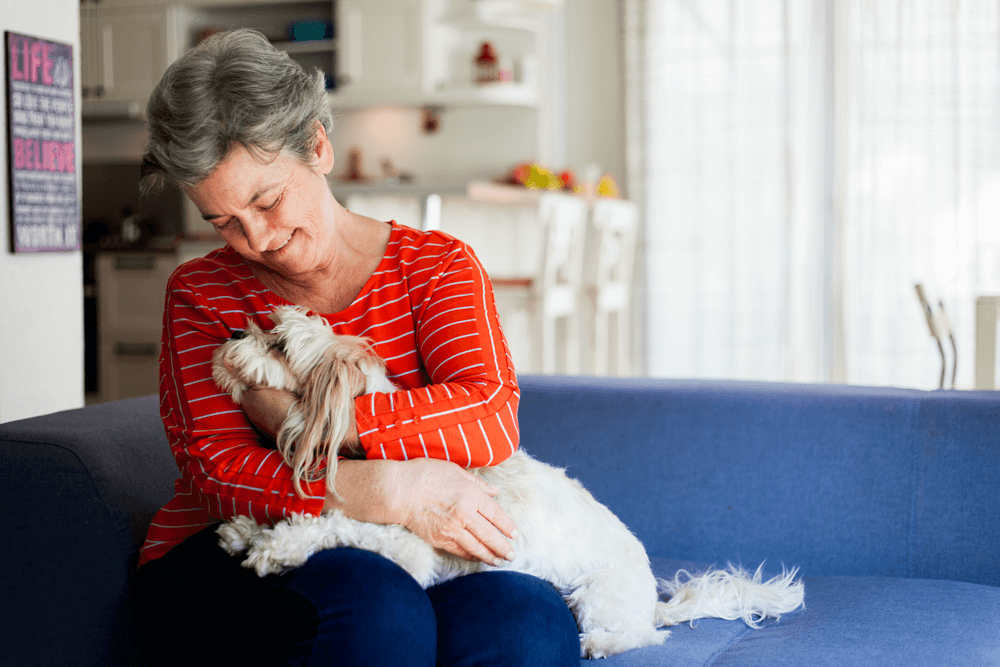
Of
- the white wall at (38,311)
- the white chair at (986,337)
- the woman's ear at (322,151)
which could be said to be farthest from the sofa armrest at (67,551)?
the white chair at (986,337)

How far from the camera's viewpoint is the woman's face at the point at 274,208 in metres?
1.30

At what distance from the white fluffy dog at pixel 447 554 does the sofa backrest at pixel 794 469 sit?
10.0 inches

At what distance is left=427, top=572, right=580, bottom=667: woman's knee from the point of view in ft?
3.81

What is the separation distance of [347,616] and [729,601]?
0.68 meters

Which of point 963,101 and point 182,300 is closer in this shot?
point 182,300

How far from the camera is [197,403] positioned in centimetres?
134

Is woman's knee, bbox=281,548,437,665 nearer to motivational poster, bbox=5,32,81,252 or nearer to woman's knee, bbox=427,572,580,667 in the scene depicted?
woman's knee, bbox=427,572,580,667

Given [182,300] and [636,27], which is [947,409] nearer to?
[182,300]

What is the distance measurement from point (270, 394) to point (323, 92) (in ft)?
1.56

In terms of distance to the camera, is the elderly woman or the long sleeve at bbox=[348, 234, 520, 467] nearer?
the elderly woman

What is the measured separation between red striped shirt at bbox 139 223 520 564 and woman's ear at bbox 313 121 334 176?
15 centimetres

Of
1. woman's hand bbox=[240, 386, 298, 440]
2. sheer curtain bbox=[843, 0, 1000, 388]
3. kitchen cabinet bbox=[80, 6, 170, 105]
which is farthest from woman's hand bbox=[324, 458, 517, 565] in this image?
kitchen cabinet bbox=[80, 6, 170, 105]

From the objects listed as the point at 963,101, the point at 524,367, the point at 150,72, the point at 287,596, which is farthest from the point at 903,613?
the point at 150,72

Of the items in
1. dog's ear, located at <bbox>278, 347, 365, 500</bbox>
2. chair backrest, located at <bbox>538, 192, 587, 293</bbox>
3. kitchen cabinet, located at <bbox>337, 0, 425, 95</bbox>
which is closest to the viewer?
dog's ear, located at <bbox>278, 347, 365, 500</bbox>
